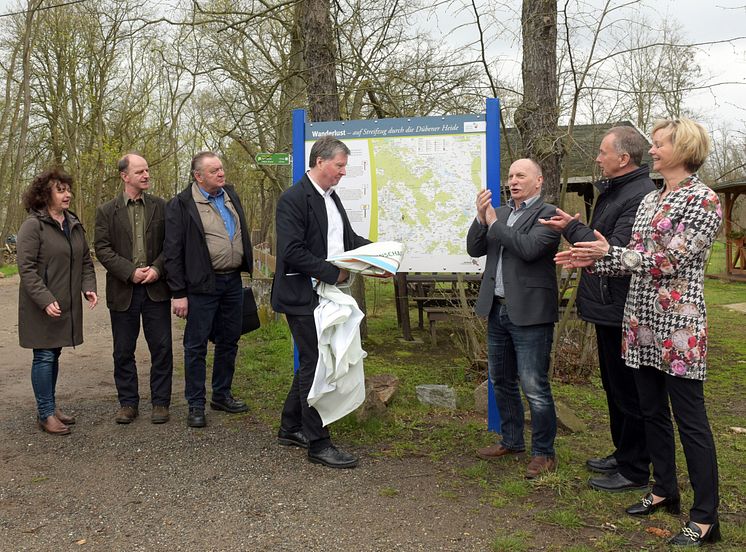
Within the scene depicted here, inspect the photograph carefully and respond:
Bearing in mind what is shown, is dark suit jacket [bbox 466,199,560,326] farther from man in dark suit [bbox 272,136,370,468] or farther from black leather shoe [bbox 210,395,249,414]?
black leather shoe [bbox 210,395,249,414]

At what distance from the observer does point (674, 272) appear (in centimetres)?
298

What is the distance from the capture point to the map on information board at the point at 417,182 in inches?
190

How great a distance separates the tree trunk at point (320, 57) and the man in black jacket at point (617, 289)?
443cm

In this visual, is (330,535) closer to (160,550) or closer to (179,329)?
(160,550)

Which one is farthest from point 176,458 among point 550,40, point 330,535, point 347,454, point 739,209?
point 739,209

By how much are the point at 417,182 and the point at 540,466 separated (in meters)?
2.18

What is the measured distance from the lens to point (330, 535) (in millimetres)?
3230

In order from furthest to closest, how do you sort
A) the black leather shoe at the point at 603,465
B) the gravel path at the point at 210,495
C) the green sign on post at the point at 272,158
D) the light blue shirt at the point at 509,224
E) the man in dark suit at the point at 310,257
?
1. the green sign on post at the point at 272,158
2. the man in dark suit at the point at 310,257
3. the black leather shoe at the point at 603,465
4. the light blue shirt at the point at 509,224
5. the gravel path at the point at 210,495

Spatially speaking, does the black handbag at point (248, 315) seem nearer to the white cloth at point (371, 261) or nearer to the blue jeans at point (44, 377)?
the blue jeans at point (44, 377)

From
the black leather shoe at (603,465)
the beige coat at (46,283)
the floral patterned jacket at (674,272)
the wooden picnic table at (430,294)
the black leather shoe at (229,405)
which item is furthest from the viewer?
the wooden picnic table at (430,294)

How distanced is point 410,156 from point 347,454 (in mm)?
2153

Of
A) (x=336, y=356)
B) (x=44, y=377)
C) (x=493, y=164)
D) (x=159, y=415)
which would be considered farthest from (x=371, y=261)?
(x=44, y=377)

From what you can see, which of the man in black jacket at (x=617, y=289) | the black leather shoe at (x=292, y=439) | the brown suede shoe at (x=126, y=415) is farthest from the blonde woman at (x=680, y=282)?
the brown suede shoe at (x=126, y=415)

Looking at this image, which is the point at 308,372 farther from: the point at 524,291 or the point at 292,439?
the point at 524,291
